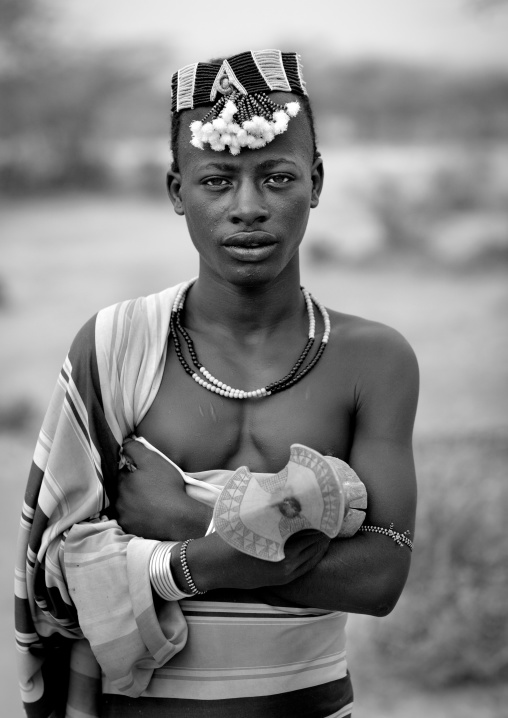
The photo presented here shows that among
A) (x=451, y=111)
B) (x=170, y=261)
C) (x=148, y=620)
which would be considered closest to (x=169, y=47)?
(x=170, y=261)

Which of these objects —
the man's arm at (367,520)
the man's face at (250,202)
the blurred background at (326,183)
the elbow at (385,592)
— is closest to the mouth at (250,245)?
the man's face at (250,202)

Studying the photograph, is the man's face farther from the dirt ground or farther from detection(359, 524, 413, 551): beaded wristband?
the dirt ground

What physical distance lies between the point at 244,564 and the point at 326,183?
330cm

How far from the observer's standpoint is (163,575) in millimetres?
1979

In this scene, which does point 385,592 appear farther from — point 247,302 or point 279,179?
point 279,179

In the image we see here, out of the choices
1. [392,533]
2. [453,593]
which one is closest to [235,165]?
Answer: [392,533]

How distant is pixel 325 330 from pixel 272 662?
758mm

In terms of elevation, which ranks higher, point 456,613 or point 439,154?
point 439,154

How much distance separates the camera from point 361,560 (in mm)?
1978

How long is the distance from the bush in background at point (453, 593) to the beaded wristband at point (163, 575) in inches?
89.7

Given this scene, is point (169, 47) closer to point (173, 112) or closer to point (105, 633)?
point (173, 112)

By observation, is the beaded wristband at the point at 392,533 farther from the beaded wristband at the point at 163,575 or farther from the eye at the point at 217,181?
the eye at the point at 217,181

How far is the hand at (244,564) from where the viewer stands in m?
1.92

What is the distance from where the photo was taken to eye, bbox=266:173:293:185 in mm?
2080
